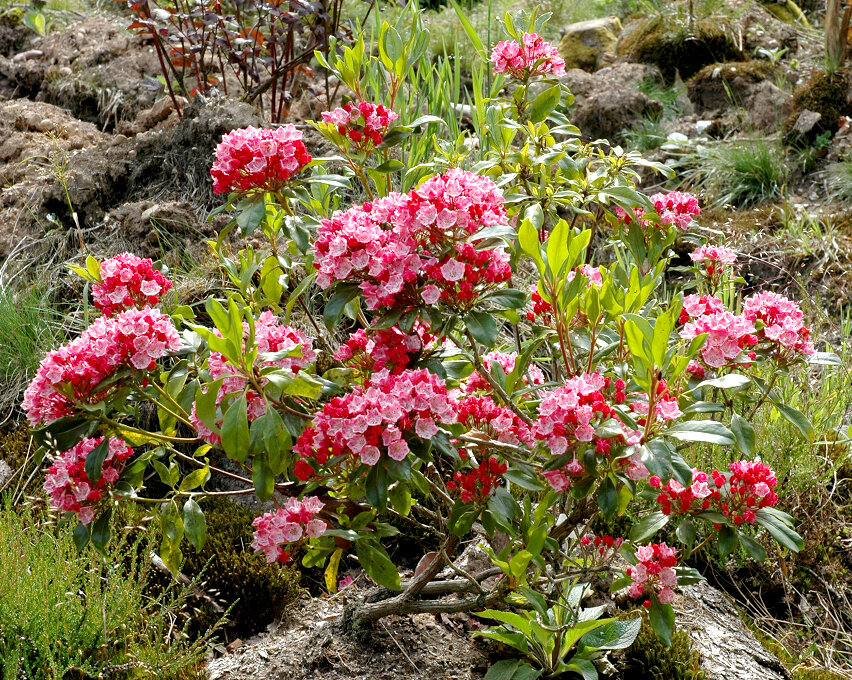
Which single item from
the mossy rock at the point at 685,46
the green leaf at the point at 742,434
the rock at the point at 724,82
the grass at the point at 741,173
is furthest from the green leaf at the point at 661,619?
the mossy rock at the point at 685,46

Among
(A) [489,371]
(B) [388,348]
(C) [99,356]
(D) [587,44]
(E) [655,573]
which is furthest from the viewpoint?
(D) [587,44]

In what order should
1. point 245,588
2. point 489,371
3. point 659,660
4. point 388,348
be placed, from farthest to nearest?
1. point 245,588
2. point 659,660
3. point 489,371
4. point 388,348

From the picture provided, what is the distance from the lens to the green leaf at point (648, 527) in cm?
168

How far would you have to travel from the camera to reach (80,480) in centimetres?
171

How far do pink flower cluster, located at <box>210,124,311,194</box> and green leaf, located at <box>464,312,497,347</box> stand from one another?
1.87 ft

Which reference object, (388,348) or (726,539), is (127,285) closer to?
(388,348)

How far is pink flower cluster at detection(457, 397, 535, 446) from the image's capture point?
1810mm

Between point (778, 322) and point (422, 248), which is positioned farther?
point (778, 322)

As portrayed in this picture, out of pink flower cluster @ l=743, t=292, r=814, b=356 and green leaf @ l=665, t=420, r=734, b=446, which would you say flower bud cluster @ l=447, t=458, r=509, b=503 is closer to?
green leaf @ l=665, t=420, r=734, b=446

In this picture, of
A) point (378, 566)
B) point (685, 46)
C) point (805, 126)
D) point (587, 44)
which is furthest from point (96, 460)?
point (587, 44)

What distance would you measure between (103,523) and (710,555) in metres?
1.93

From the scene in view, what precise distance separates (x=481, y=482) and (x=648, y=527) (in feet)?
1.21

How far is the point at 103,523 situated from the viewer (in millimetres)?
1752

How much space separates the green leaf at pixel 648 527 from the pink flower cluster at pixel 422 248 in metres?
0.61
